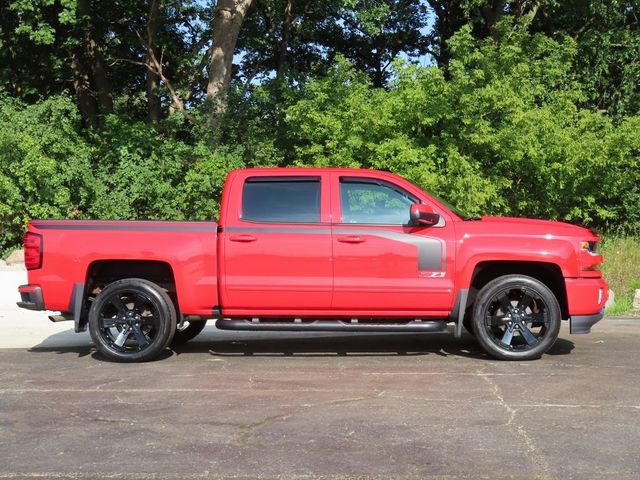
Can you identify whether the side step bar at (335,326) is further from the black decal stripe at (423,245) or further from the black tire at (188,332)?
the black tire at (188,332)

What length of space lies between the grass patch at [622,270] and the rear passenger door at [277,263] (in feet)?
19.6

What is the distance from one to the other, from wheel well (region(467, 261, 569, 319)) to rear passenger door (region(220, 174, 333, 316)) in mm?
1656

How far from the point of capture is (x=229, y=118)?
1908 centimetres

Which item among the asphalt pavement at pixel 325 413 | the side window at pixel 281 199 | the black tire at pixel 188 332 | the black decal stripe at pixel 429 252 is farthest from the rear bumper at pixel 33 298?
the black decal stripe at pixel 429 252

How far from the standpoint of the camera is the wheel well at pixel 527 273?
807 centimetres

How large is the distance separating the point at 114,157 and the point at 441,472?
50.4 feet

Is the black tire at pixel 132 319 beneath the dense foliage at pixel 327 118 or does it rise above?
beneath

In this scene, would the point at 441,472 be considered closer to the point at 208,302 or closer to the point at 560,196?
the point at 208,302

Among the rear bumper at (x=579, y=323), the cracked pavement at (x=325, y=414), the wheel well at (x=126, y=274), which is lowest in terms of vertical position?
the cracked pavement at (x=325, y=414)

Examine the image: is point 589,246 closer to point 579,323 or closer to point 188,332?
point 579,323

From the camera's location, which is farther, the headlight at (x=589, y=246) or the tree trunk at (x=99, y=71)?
the tree trunk at (x=99, y=71)

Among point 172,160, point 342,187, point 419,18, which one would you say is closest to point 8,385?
point 342,187

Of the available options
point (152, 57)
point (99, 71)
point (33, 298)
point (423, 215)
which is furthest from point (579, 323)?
point (99, 71)

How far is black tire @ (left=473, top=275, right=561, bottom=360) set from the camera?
7801mm
